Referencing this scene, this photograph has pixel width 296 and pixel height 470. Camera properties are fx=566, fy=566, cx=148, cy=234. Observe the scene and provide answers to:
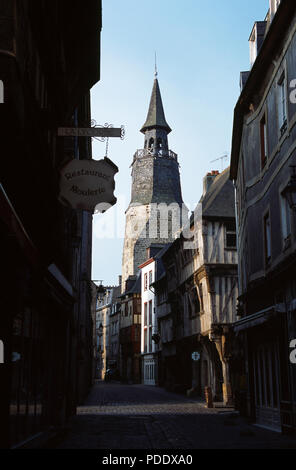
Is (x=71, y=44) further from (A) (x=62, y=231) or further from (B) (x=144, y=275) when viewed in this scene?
(B) (x=144, y=275)

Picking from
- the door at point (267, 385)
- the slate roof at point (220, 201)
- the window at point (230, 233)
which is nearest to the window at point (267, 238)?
the door at point (267, 385)

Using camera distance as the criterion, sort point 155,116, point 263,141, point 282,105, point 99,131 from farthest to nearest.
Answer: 1. point 155,116
2. point 263,141
3. point 282,105
4. point 99,131

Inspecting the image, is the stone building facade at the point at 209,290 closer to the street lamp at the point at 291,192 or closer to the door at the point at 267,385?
the door at the point at 267,385

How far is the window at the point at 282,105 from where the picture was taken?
12297mm

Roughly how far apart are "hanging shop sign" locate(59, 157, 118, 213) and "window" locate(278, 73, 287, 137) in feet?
19.1

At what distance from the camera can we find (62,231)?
44.2 ft

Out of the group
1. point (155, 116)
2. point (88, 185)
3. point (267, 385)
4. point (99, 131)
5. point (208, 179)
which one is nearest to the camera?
point (99, 131)

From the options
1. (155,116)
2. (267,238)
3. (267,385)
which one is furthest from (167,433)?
(155,116)

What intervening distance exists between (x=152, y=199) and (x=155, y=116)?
47.2ft

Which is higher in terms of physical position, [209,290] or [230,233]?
[230,233]

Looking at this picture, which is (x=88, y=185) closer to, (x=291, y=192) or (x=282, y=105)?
(x=291, y=192)

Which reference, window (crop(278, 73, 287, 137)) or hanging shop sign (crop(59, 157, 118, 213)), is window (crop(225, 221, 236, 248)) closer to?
window (crop(278, 73, 287, 137))

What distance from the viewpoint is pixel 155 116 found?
264ft
